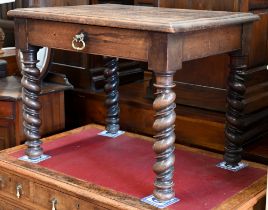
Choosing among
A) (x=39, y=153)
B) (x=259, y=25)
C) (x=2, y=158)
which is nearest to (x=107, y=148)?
(x=39, y=153)

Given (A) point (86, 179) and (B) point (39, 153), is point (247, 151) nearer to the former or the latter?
(A) point (86, 179)

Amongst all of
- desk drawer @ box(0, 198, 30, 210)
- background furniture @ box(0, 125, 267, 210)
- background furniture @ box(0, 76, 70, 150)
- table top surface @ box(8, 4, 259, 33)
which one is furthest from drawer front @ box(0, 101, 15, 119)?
table top surface @ box(8, 4, 259, 33)

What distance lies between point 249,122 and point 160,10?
699mm

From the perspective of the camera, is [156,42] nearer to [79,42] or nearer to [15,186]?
[79,42]

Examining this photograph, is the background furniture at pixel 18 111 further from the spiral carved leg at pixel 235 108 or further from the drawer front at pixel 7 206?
the spiral carved leg at pixel 235 108

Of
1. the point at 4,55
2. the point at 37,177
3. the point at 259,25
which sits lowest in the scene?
the point at 37,177

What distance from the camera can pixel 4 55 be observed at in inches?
127

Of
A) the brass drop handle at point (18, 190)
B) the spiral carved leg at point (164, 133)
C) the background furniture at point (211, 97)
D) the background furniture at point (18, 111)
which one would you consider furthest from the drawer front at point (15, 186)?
the background furniture at point (211, 97)

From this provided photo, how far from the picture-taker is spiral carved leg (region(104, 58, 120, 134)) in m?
2.54

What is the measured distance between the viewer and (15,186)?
226 centimetres

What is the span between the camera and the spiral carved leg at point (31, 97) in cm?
216

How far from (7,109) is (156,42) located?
3.70 feet

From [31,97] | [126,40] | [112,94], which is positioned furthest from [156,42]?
[112,94]

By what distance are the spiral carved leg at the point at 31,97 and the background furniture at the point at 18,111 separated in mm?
313
